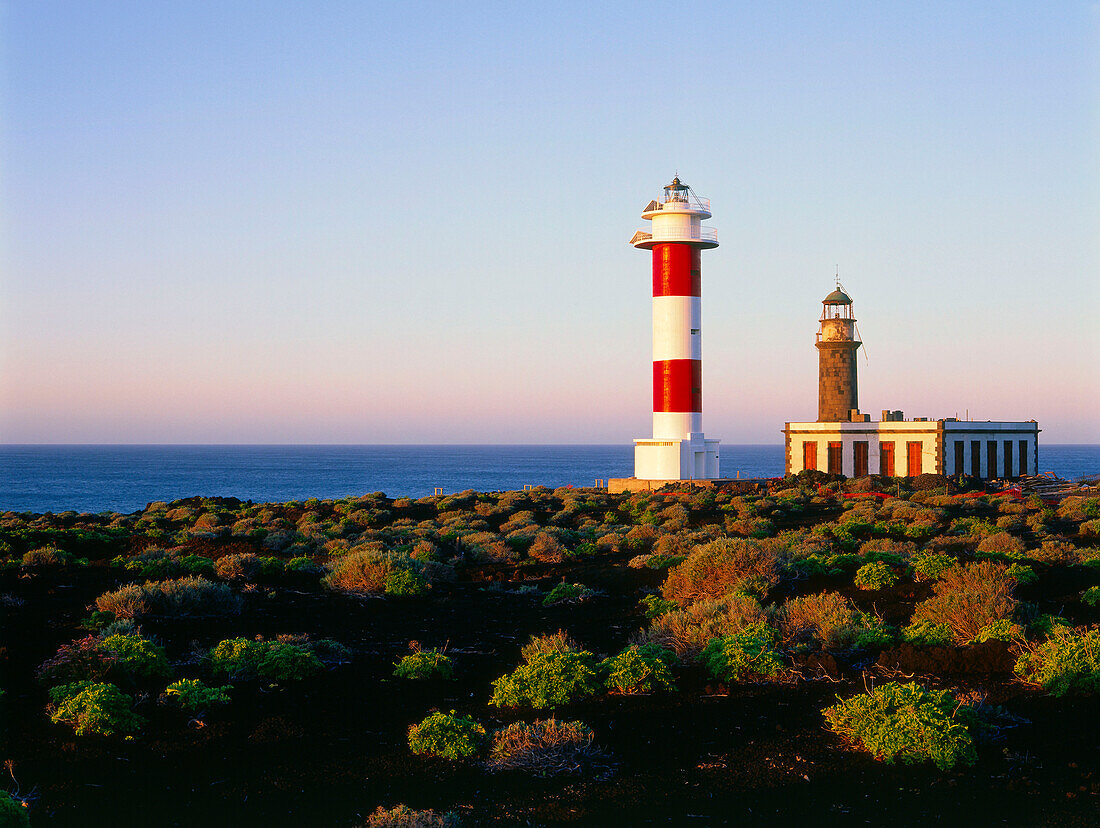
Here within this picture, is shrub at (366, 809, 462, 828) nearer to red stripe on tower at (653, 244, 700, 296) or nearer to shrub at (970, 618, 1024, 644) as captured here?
shrub at (970, 618, 1024, 644)

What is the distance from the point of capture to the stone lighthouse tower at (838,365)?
51.4m

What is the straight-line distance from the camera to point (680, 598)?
15055 mm

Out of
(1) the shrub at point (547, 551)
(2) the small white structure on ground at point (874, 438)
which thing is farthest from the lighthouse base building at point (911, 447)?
(1) the shrub at point (547, 551)

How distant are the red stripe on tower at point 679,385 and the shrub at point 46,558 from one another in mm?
28683

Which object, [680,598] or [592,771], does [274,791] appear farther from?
[680,598]

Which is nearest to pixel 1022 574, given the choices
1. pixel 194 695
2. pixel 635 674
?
pixel 635 674

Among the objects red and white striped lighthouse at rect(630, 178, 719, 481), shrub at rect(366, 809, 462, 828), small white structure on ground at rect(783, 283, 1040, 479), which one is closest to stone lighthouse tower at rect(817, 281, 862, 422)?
small white structure on ground at rect(783, 283, 1040, 479)

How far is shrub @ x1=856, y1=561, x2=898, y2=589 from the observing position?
15.1 meters

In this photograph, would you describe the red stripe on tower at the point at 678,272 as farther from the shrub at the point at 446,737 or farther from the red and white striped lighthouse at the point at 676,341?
the shrub at the point at 446,737

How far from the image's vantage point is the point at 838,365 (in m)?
51.5

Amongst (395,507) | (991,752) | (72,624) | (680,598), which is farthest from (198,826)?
(395,507)

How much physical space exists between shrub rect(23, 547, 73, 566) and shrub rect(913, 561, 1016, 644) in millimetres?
15589

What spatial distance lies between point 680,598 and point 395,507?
23.4 metres

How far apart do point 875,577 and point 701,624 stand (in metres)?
4.54
